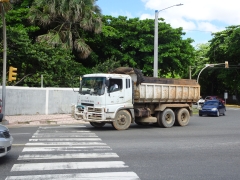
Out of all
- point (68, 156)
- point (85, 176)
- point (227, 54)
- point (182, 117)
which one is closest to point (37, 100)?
point (182, 117)

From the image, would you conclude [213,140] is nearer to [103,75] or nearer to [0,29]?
[103,75]

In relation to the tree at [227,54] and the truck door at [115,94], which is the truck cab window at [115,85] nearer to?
the truck door at [115,94]

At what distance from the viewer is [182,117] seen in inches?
769

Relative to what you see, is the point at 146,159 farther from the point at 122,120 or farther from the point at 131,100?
the point at 131,100

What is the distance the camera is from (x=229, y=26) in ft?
169

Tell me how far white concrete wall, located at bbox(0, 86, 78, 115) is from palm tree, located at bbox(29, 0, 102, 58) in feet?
16.9

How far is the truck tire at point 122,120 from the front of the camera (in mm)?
16281

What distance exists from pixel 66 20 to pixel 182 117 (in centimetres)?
1537

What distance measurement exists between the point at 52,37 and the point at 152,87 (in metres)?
14.4

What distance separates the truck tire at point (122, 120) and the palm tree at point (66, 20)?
1431cm

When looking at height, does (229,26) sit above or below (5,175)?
above

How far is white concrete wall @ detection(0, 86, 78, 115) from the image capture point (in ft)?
77.2

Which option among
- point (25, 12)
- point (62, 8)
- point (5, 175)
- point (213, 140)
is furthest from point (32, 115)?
point (5, 175)

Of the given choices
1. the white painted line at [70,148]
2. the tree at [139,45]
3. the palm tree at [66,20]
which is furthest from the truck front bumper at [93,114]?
the tree at [139,45]
